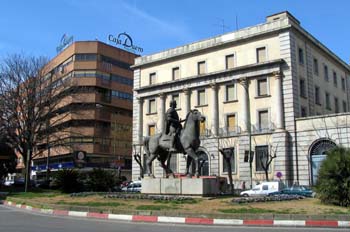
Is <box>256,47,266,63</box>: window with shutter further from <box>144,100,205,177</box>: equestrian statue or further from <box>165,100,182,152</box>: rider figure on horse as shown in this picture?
<box>165,100,182,152</box>: rider figure on horse

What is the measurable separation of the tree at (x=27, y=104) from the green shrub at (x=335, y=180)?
28.7 m

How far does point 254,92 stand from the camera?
46.9 m

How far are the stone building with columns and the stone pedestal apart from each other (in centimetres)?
2492

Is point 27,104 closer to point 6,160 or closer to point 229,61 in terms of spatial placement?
point 6,160

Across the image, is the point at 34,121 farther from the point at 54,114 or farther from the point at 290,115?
the point at 290,115

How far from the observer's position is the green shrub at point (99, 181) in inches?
1139

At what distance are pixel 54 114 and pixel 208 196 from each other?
27.6 m

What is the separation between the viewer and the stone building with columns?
44031 mm

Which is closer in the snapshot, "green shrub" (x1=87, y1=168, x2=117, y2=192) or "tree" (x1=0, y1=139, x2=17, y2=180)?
"green shrub" (x1=87, y1=168, x2=117, y2=192)

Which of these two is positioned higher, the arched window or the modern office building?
the modern office building

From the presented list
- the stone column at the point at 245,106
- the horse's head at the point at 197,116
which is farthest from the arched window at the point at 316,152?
the horse's head at the point at 197,116

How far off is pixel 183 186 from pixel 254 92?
2919 cm

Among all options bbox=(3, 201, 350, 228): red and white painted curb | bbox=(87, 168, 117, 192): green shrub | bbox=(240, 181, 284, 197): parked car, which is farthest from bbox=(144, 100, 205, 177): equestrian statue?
bbox=(240, 181, 284, 197): parked car

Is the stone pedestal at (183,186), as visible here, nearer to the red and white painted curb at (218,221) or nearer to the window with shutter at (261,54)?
the red and white painted curb at (218,221)
